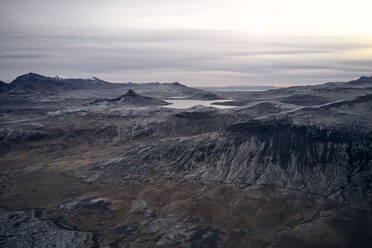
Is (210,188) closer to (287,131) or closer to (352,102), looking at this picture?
(287,131)

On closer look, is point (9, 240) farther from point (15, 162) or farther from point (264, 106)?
point (264, 106)

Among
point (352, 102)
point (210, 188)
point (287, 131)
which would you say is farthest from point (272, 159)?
point (352, 102)

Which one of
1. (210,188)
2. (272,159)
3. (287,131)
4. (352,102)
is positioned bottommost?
(210,188)

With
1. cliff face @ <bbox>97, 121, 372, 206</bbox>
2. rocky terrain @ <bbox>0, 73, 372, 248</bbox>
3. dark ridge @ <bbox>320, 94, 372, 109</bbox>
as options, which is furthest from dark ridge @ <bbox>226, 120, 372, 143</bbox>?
dark ridge @ <bbox>320, 94, 372, 109</bbox>

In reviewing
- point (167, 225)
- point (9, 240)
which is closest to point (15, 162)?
point (9, 240)

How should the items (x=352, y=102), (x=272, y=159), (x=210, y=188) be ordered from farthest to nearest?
(x=352, y=102), (x=272, y=159), (x=210, y=188)

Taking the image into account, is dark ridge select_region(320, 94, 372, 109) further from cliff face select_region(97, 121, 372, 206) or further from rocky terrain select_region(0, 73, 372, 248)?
cliff face select_region(97, 121, 372, 206)

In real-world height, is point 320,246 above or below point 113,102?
below
